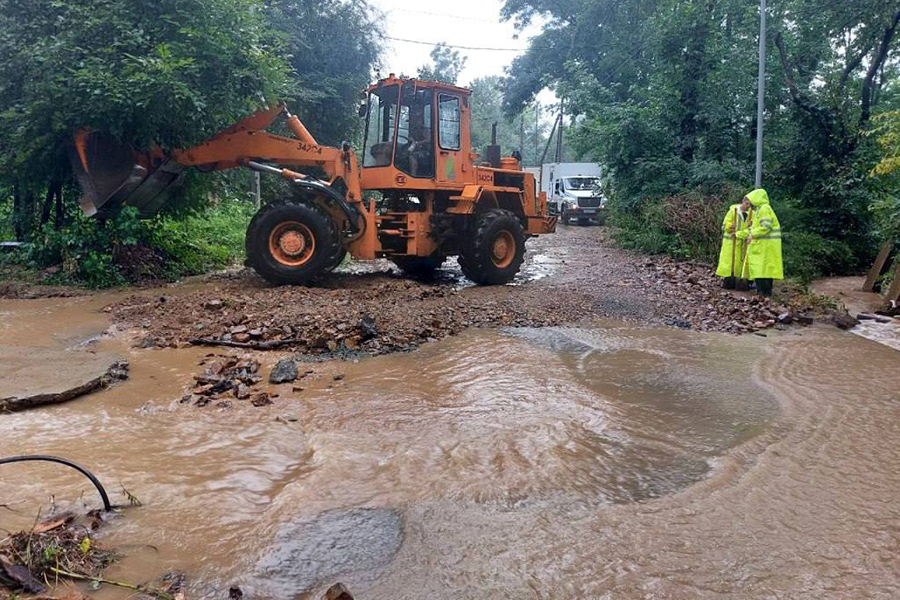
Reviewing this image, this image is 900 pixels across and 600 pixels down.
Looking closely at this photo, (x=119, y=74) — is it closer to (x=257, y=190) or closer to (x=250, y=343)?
(x=250, y=343)

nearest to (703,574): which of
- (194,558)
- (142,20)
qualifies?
(194,558)

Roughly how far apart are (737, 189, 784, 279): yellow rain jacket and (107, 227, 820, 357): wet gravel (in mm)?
461

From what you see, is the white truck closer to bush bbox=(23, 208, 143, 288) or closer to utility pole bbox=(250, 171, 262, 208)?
utility pole bbox=(250, 171, 262, 208)

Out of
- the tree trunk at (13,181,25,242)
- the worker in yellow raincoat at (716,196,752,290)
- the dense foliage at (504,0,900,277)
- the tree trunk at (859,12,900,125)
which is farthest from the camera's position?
the tree trunk at (859,12,900,125)

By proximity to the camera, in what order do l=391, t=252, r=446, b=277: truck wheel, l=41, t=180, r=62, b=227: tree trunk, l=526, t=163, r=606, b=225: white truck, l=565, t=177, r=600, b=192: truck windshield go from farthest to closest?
l=565, t=177, r=600, b=192: truck windshield → l=526, t=163, r=606, b=225: white truck → l=391, t=252, r=446, b=277: truck wheel → l=41, t=180, r=62, b=227: tree trunk

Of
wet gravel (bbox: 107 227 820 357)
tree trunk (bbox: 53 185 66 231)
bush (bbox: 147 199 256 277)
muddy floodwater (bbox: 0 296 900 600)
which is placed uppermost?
tree trunk (bbox: 53 185 66 231)

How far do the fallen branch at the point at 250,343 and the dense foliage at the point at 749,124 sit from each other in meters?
9.33

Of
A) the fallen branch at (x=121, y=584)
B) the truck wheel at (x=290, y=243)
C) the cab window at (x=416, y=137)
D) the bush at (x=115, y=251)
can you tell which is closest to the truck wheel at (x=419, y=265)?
the cab window at (x=416, y=137)

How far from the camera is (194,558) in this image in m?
2.87

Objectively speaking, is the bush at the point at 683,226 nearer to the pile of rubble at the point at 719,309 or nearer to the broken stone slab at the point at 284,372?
the pile of rubble at the point at 719,309

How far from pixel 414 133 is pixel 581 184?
20770 mm

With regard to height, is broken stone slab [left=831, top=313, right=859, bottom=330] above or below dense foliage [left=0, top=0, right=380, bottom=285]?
below

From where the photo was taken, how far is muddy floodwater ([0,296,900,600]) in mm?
2832

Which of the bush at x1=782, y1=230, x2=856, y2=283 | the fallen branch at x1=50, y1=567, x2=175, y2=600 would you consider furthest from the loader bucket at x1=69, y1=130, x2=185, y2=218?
the bush at x1=782, y1=230, x2=856, y2=283
